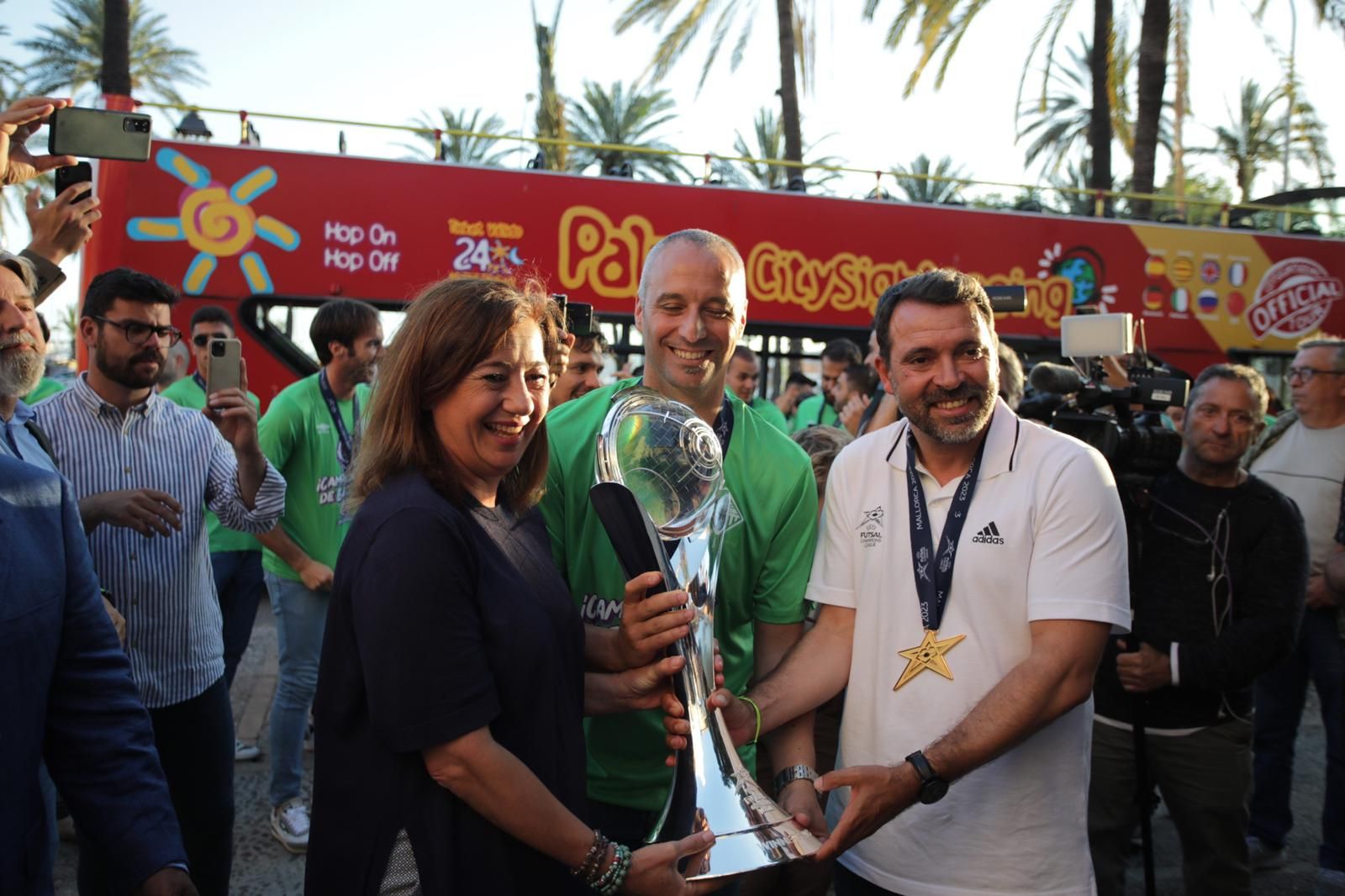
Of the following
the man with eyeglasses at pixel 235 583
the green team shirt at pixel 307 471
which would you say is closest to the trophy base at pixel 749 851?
the green team shirt at pixel 307 471

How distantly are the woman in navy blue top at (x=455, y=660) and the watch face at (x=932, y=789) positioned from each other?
48 cm

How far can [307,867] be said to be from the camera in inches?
62.9

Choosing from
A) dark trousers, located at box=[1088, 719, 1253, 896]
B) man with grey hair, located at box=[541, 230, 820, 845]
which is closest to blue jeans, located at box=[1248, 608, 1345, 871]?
dark trousers, located at box=[1088, 719, 1253, 896]

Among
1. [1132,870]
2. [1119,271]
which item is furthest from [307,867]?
[1119,271]

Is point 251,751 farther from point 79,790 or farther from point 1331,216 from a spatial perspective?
point 1331,216

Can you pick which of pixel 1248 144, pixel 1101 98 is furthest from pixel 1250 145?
pixel 1101 98

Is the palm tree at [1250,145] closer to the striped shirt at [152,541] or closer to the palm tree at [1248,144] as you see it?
the palm tree at [1248,144]

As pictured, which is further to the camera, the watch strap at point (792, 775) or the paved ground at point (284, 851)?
the paved ground at point (284, 851)

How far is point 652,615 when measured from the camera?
170 centimetres

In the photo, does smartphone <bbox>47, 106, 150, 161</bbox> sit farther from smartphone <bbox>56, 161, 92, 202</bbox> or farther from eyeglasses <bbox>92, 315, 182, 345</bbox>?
eyeglasses <bbox>92, 315, 182, 345</bbox>

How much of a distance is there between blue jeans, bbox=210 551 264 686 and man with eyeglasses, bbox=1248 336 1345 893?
15.6ft

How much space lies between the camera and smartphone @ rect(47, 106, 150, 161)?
2670 millimetres

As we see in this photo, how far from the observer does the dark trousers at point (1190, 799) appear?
3.12 meters

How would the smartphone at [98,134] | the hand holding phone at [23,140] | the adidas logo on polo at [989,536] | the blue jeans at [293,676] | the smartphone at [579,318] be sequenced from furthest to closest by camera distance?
the blue jeans at [293,676] → the smartphone at [98,134] → the smartphone at [579,318] → the hand holding phone at [23,140] → the adidas logo on polo at [989,536]
